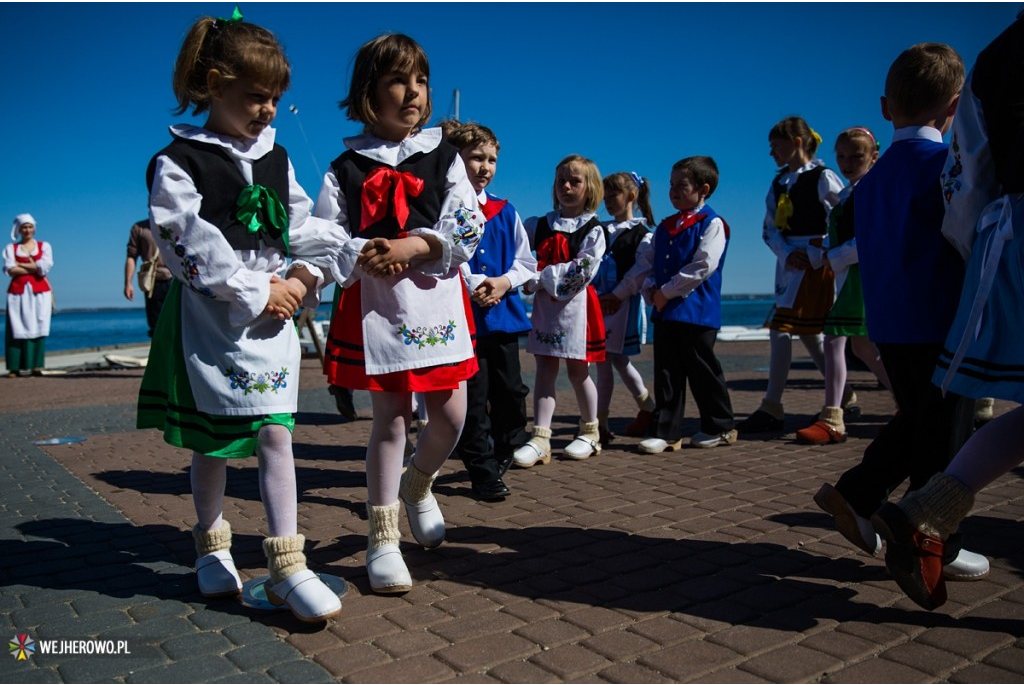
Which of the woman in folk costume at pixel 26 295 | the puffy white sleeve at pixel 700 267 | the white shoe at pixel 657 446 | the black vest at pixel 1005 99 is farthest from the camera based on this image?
the woman in folk costume at pixel 26 295

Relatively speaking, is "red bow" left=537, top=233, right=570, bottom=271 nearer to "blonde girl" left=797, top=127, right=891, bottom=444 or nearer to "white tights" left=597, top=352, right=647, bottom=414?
"white tights" left=597, top=352, right=647, bottom=414

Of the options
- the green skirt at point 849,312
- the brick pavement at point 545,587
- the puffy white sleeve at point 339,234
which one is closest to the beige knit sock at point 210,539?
the brick pavement at point 545,587

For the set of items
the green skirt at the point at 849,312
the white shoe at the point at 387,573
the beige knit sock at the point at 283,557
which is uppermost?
the green skirt at the point at 849,312

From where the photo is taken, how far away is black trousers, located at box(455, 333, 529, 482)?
4539mm

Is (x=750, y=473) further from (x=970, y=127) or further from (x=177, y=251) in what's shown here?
(x=177, y=251)

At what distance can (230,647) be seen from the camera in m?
2.57

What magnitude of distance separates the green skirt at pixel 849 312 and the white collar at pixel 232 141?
413 centimetres

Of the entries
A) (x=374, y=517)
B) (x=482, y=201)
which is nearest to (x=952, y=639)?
(x=374, y=517)

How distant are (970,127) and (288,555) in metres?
2.62

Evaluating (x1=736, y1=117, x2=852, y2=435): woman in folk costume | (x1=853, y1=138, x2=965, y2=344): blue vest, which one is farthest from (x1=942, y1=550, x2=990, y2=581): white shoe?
(x1=736, y1=117, x2=852, y2=435): woman in folk costume

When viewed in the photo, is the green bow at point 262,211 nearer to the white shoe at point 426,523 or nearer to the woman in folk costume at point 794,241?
the white shoe at point 426,523

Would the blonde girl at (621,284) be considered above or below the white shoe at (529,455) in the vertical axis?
above

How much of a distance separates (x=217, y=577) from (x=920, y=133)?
306 cm

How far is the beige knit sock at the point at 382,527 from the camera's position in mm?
3143
